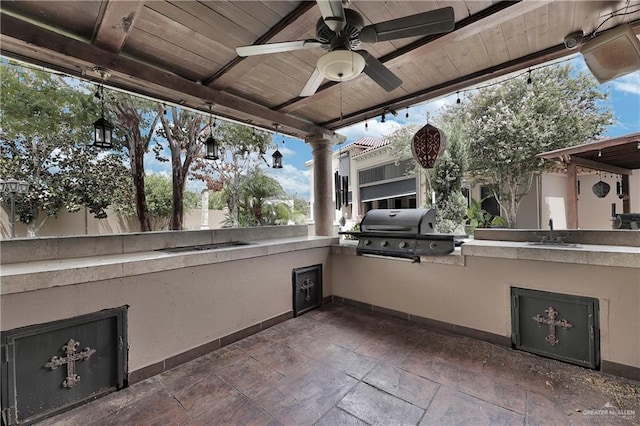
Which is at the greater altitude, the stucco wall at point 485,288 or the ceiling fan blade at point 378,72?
the ceiling fan blade at point 378,72

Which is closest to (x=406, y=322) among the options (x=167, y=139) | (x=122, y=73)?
(x=122, y=73)

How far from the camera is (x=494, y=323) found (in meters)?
2.60

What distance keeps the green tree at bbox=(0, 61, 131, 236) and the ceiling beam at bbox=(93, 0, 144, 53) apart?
9.55ft

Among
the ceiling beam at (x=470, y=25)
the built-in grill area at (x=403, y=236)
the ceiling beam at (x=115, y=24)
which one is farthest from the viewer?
the built-in grill area at (x=403, y=236)

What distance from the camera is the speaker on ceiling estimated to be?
179 centimetres

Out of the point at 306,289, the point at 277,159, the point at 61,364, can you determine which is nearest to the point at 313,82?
the point at 277,159

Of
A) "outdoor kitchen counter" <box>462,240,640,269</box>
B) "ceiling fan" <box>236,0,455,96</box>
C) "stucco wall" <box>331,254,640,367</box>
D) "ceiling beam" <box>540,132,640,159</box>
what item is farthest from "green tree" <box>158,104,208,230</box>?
"ceiling beam" <box>540,132,640,159</box>

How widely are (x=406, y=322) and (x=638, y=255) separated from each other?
202 cm

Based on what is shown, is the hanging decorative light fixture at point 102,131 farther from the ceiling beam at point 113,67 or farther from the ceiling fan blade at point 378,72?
the ceiling fan blade at point 378,72

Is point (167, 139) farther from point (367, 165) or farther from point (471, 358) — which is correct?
point (367, 165)

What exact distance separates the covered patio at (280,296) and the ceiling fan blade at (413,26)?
38 cm

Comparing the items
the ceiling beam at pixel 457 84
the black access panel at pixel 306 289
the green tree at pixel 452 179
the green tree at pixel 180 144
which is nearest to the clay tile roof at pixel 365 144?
the green tree at pixel 452 179

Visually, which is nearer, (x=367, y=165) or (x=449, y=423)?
(x=449, y=423)

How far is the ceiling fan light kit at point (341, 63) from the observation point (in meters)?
1.66
